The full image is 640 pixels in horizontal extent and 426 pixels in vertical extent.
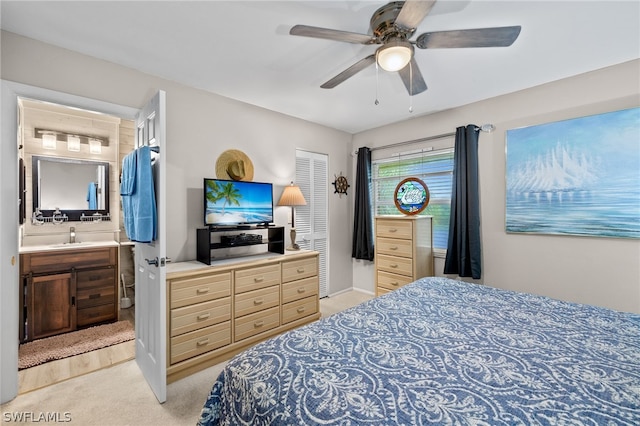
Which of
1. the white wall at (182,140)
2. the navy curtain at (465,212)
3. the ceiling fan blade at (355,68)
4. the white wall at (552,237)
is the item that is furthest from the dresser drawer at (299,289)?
the ceiling fan blade at (355,68)

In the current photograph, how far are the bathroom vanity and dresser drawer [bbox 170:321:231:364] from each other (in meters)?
1.63

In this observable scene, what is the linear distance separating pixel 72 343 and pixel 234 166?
2.44 meters

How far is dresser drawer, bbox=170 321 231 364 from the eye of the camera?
7.47 feet

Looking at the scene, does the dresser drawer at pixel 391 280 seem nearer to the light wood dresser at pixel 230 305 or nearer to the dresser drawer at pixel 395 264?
the dresser drawer at pixel 395 264

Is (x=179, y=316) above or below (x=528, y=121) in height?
below

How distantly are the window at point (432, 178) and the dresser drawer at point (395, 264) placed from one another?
58 cm

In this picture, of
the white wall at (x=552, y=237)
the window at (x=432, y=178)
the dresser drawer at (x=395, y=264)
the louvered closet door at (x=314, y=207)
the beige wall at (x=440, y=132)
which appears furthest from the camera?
the louvered closet door at (x=314, y=207)

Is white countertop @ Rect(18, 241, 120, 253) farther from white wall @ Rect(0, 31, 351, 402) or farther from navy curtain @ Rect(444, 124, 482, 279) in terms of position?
navy curtain @ Rect(444, 124, 482, 279)

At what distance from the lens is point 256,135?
3.41 metres

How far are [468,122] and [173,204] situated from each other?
Answer: 350cm

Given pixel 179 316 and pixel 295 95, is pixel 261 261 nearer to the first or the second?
pixel 179 316

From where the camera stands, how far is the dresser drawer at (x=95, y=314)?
3.07m

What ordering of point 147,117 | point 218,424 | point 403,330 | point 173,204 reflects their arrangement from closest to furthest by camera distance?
point 218,424
point 403,330
point 147,117
point 173,204

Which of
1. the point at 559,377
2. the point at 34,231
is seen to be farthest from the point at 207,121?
the point at 559,377
